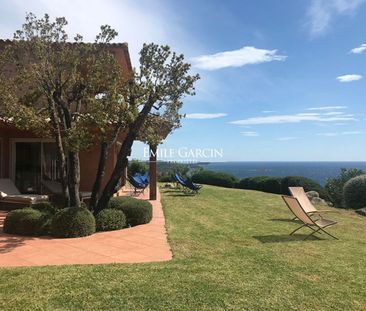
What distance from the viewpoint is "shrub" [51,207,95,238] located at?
25.6ft

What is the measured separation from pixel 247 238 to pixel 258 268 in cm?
230

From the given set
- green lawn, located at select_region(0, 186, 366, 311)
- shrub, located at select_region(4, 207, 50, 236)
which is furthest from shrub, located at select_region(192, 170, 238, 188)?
shrub, located at select_region(4, 207, 50, 236)

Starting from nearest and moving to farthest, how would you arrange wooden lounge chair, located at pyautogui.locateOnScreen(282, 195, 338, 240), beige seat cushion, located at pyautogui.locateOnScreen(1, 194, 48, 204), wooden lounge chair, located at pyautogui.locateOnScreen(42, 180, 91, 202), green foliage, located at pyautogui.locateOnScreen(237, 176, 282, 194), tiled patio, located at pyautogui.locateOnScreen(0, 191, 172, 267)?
tiled patio, located at pyautogui.locateOnScreen(0, 191, 172, 267)
wooden lounge chair, located at pyautogui.locateOnScreen(282, 195, 338, 240)
beige seat cushion, located at pyautogui.locateOnScreen(1, 194, 48, 204)
wooden lounge chair, located at pyautogui.locateOnScreen(42, 180, 91, 202)
green foliage, located at pyautogui.locateOnScreen(237, 176, 282, 194)

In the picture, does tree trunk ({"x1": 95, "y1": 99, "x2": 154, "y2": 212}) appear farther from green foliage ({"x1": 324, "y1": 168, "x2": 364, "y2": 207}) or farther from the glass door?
green foliage ({"x1": 324, "y1": 168, "x2": 364, "y2": 207})

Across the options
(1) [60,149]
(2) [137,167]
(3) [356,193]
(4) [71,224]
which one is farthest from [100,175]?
(2) [137,167]

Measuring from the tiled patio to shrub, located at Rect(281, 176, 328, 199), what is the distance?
12811 mm

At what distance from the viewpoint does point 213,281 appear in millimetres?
5074

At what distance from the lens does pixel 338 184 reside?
19406mm

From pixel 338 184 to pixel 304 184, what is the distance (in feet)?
5.29

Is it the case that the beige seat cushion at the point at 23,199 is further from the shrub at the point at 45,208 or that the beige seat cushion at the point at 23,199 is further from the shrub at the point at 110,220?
the shrub at the point at 110,220

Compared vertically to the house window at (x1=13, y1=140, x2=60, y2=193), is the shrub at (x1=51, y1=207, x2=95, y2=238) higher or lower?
lower

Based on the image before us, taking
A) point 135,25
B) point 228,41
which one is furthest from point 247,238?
point 228,41

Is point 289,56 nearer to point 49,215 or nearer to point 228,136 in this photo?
point 49,215

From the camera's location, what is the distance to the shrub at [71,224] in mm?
7816
